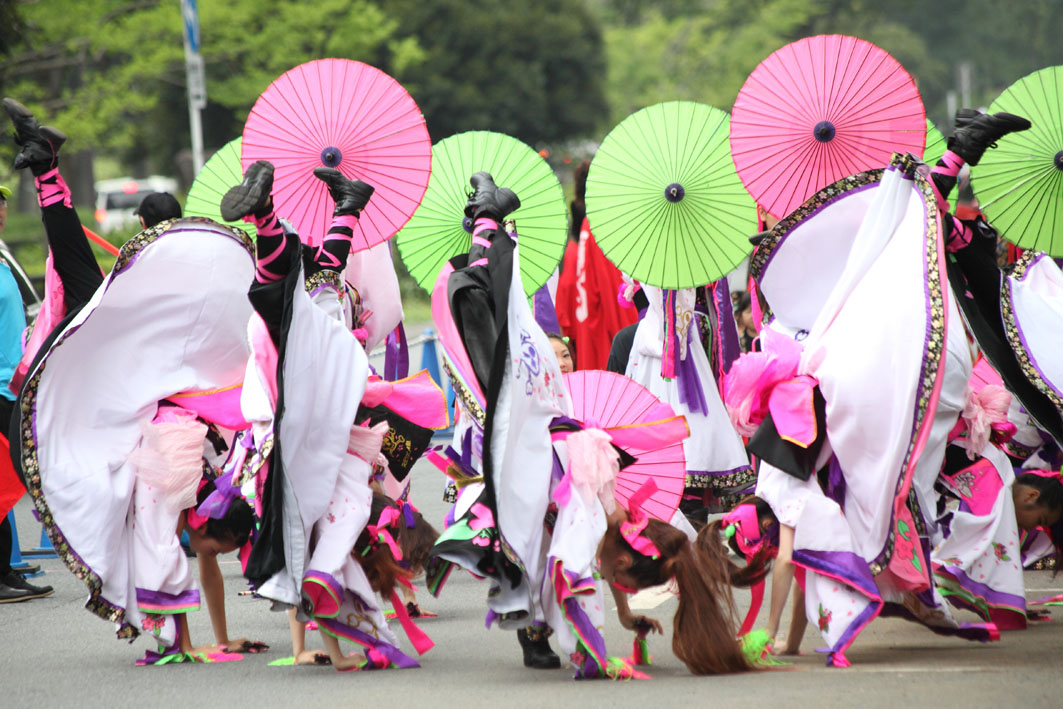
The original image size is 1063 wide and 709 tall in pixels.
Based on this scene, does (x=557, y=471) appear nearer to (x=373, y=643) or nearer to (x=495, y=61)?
(x=373, y=643)

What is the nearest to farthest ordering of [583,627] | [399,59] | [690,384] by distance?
[583,627], [690,384], [399,59]

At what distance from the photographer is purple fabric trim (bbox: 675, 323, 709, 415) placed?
24.9 ft

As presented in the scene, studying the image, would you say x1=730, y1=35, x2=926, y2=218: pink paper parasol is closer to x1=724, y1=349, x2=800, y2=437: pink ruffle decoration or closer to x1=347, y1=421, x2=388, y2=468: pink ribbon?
x1=724, y1=349, x2=800, y2=437: pink ruffle decoration

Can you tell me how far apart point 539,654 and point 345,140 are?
2470 millimetres

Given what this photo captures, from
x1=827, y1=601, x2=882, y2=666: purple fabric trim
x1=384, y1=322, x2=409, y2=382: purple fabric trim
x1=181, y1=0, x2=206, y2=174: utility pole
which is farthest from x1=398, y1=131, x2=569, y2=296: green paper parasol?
x1=181, y1=0, x2=206, y2=174: utility pole

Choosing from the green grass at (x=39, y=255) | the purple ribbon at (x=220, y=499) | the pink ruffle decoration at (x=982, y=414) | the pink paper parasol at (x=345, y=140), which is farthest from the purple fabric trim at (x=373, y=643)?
Answer: the green grass at (x=39, y=255)

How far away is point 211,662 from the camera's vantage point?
5531mm

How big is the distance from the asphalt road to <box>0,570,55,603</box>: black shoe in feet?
1.70

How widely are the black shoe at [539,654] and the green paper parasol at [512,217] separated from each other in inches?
97.0

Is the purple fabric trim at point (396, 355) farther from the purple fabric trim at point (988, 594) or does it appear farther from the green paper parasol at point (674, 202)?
the purple fabric trim at point (988, 594)

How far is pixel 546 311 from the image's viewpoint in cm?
888

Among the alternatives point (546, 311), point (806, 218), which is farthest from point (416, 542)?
point (546, 311)

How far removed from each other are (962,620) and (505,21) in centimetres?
2698

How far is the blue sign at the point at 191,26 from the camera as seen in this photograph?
1881 centimetres
